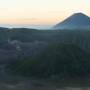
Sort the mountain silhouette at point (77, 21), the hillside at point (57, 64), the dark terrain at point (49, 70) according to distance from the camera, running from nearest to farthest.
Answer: the dark terrain at point (49, 70) < the hillside at point (57, 64) < the mountain silhouette at point (77, 21)

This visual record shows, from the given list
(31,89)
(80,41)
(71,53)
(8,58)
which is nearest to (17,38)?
(80,41)

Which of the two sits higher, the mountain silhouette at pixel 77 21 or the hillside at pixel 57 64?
the mountain silhouette at pixel 77 21

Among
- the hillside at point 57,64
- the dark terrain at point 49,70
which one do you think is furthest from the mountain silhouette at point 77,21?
the hillside at point 57,64

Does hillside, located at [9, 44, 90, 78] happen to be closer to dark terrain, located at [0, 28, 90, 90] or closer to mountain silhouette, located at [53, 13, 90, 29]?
dark terrain, located at [0, 28, 90, 90]

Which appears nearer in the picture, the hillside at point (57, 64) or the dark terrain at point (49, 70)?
the dark terrain at point (49, 70)

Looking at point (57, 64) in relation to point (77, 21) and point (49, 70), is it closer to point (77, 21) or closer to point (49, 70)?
point (49, 70)

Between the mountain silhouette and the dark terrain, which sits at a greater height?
the mountain silhouette

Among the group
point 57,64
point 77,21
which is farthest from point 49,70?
point 77,21

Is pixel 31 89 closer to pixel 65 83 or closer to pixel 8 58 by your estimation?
pixel 65 83

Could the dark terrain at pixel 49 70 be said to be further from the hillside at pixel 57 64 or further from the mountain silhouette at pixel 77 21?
the mountain silhouette at pixel 77 21

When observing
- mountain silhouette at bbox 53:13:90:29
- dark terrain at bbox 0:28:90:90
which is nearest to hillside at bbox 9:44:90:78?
dark terrain at bbox 0:28:90:90

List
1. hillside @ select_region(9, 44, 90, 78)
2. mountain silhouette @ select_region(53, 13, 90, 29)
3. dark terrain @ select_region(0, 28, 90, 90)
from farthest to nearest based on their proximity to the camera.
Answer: mountain silhouette @ select_region(53, 13, 90, 29)
hillside @ select_region(9, 44, 90, 78)
dark terrain @ select_region(0, 28, 90, 90)
